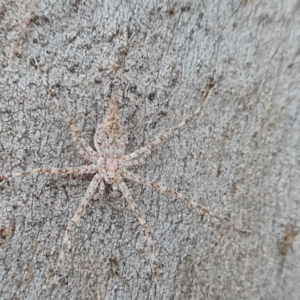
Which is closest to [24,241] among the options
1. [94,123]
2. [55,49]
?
[94,123]

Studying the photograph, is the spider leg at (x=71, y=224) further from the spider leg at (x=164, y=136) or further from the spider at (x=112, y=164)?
the spider leg at (x=164, y=136)

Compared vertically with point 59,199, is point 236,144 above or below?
above

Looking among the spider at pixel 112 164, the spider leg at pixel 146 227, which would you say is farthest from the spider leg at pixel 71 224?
the spider leg at pixel 146 227

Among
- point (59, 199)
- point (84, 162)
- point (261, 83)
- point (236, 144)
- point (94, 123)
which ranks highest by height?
point (261, 83)

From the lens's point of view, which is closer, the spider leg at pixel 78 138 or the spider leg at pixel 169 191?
the spider leg at pixel 78 138

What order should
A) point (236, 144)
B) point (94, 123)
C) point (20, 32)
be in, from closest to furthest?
point (20, 32), point (94, 123), point (236, 144)

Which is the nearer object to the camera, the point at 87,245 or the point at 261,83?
the point at 87,245

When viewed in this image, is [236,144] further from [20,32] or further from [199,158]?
[20,32]
